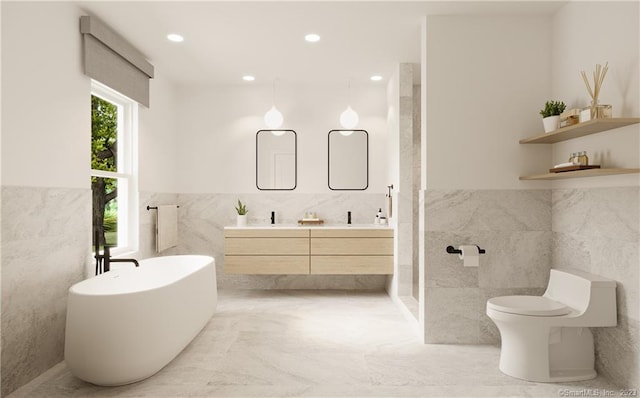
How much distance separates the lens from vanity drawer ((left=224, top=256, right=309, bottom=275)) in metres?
4.57

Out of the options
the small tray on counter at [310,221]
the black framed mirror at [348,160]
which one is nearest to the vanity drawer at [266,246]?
the small tray on counter at [310,221]

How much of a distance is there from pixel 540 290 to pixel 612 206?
92 centimetres

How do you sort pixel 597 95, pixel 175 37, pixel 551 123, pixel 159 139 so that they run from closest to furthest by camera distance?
pixel 597 95 < pixel 551 123 < pixel 175 37 < pixel 159 139

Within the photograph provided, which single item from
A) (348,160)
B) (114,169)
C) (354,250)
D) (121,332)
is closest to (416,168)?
(348,160)

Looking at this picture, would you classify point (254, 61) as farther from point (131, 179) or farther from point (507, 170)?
point (507, 170)

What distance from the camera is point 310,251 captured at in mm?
4574

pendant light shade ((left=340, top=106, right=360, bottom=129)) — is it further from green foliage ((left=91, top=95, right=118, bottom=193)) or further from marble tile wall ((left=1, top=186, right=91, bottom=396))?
marble tile wall ((left=1, top=186, right=91, bottom=396))

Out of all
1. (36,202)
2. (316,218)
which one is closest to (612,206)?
(316,218)

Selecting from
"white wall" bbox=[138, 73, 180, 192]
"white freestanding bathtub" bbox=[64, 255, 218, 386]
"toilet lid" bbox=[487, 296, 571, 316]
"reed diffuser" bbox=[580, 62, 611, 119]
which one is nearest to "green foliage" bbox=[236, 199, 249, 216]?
"white wall" bbox=[138, 73, 180, 192]

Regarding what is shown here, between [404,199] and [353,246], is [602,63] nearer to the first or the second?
[404,199]

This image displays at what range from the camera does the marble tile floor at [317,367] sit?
2459mm

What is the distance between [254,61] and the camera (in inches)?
168

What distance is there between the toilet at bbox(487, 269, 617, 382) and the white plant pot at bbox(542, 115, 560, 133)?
0.99 meters

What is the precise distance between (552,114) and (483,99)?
0.50 metres
